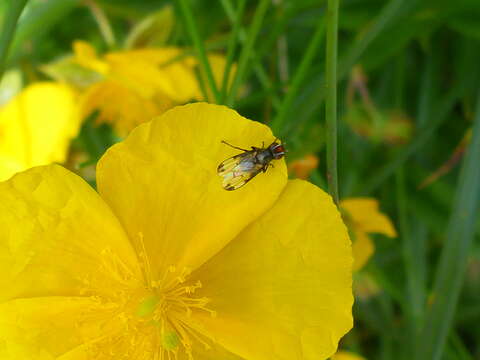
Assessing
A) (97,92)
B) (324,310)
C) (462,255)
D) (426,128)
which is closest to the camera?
(324,310)

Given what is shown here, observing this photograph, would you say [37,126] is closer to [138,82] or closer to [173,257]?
→ [138,82]

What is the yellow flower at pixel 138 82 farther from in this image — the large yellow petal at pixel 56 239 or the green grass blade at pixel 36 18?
the large yellow petal at pixel 56 239

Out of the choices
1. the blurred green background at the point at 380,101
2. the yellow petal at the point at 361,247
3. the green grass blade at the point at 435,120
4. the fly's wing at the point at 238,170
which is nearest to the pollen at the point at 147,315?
the fly's wing at the point at 238,170

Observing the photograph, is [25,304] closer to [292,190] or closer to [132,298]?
[132,298]

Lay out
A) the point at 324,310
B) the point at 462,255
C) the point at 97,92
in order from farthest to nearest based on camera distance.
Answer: the point at 97,92
the point at 462,255
the point at 324,310

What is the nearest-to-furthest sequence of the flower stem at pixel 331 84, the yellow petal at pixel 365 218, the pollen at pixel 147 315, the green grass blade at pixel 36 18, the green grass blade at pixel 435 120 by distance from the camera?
the flower stem at pixel 331 84
the pollen at pixel 147 315
the yellow petal at pixel 365 218
the green grass blade at pixel 36 18
the green grass blade at pixel 435 120

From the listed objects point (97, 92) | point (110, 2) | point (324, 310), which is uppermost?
point (110, 2)

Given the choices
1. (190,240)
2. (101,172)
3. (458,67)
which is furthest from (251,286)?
(458,67)

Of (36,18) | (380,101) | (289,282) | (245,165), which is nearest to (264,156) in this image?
(245,165)
